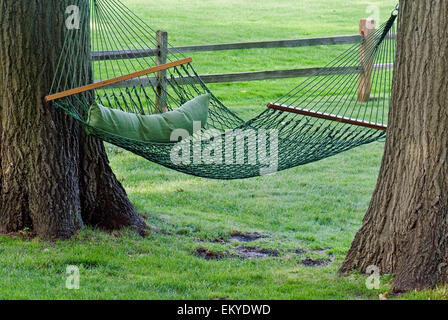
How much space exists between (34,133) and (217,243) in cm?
122

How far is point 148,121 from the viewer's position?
12.7 feet

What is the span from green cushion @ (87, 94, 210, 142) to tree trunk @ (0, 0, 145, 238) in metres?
0.28

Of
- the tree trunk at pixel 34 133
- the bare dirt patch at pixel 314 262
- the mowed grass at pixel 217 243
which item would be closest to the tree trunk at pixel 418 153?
the mowed grass at pixel 217 243

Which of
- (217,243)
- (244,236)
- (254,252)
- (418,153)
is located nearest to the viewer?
(418,153)

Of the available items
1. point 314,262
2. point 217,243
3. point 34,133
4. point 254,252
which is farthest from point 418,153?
point 34,133

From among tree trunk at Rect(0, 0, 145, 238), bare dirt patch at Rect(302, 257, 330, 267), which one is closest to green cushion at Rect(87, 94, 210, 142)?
tree trunk at Rect(0, 0, 145, 238)

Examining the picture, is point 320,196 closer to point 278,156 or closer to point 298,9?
point 278,156

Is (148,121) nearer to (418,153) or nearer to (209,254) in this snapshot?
(209,254)

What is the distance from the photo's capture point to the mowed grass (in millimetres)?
3246

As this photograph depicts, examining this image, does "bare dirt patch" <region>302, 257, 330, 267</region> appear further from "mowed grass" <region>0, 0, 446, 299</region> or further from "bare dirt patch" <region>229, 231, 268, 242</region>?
"bare dirt patch" <region>229, 231, 268, 242</region>

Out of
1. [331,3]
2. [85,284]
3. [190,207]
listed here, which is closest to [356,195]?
[190,207]

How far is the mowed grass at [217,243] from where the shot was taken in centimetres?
325

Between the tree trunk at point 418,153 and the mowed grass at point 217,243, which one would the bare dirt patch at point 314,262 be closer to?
the mowed grass at point 217,243

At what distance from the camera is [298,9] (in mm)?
14922
